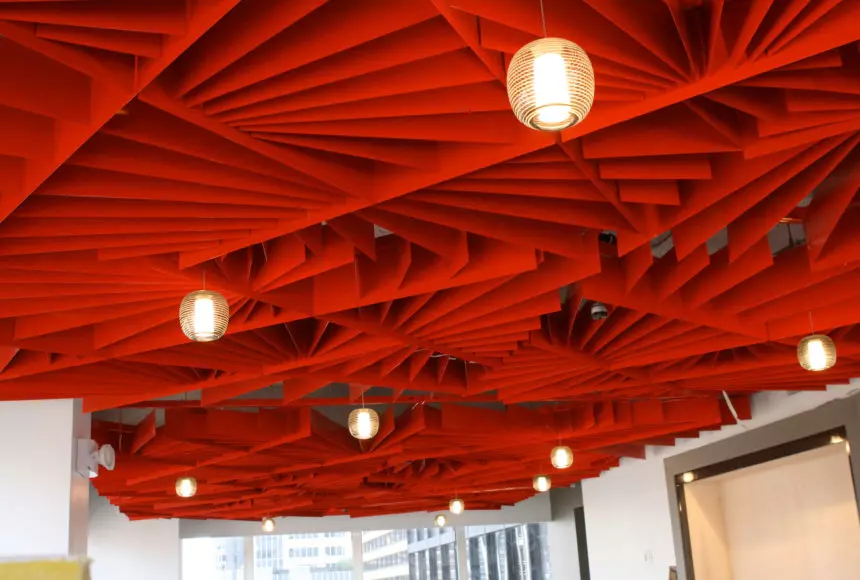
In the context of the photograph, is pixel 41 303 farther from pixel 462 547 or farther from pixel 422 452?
pixel 462 547

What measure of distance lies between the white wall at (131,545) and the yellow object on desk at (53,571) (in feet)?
45.0

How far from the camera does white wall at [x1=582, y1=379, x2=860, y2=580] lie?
12977mm

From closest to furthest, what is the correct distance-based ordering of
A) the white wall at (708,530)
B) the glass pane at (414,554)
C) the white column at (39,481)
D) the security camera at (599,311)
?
the security camera at (599,311) → the white column at (39,481) → the white wall at (708,530) → the glass pane at (414,554)

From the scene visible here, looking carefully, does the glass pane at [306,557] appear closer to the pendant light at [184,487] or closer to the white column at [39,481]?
the pendant light at [184,487]

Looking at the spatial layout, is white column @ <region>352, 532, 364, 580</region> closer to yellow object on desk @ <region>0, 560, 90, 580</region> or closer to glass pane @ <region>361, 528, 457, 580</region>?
glass pane @ <region>361, 528, 457, 580</region>

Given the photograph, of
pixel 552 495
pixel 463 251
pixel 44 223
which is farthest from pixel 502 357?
pixel 552 495

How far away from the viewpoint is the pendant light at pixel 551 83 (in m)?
2.62

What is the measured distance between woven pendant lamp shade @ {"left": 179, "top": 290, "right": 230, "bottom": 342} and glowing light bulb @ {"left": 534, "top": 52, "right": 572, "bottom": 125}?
252 centimetres

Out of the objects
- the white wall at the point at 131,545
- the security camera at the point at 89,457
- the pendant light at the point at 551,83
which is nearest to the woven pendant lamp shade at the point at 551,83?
the pendant light at the point at 551,83

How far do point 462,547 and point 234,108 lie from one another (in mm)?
16829

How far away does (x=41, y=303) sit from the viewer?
5.25 meters

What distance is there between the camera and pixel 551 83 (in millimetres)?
2611

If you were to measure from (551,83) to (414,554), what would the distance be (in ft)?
59.3

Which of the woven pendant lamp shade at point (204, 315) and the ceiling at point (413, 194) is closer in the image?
the ceiling at point (413, 194)
